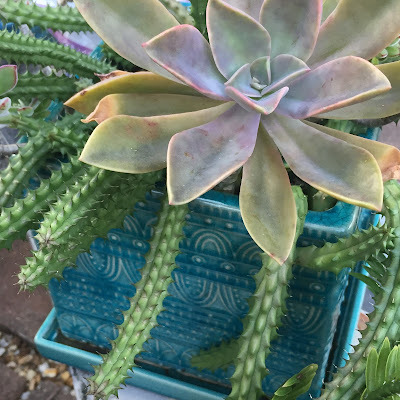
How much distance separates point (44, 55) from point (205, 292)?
359 mm

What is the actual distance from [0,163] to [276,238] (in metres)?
1.00

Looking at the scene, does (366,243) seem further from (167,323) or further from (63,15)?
(63,15)

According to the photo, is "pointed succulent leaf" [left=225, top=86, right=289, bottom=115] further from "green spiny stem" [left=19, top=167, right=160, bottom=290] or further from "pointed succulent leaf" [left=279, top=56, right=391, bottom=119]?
"green spiny stem" [left=19, top=167, right=160, bottom=290]

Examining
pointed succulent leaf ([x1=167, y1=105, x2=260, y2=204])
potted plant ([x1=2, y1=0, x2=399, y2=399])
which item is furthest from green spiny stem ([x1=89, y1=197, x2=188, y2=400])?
pointed succulent leaf ([x1=167, y1=105, x2=260, y2=204])

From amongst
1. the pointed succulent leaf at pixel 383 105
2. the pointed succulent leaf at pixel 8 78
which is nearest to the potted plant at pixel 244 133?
the pointed succulent leaf at pixel 383 105

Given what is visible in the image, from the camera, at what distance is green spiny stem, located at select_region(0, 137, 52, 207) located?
22.4 inches

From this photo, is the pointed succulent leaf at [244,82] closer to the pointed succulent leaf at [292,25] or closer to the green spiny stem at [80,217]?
the pointed succulent leaf at [292,25]

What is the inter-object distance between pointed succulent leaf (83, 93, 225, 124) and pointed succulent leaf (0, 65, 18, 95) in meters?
0.16

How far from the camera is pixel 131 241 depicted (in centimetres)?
63

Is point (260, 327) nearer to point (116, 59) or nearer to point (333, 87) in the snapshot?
point (333, 87)

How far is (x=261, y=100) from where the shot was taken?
1.45 ft

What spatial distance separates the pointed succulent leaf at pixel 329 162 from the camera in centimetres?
41

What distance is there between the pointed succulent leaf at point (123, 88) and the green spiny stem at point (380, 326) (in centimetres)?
25

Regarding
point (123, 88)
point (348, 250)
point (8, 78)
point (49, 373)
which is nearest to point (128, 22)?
point (123, 88)
